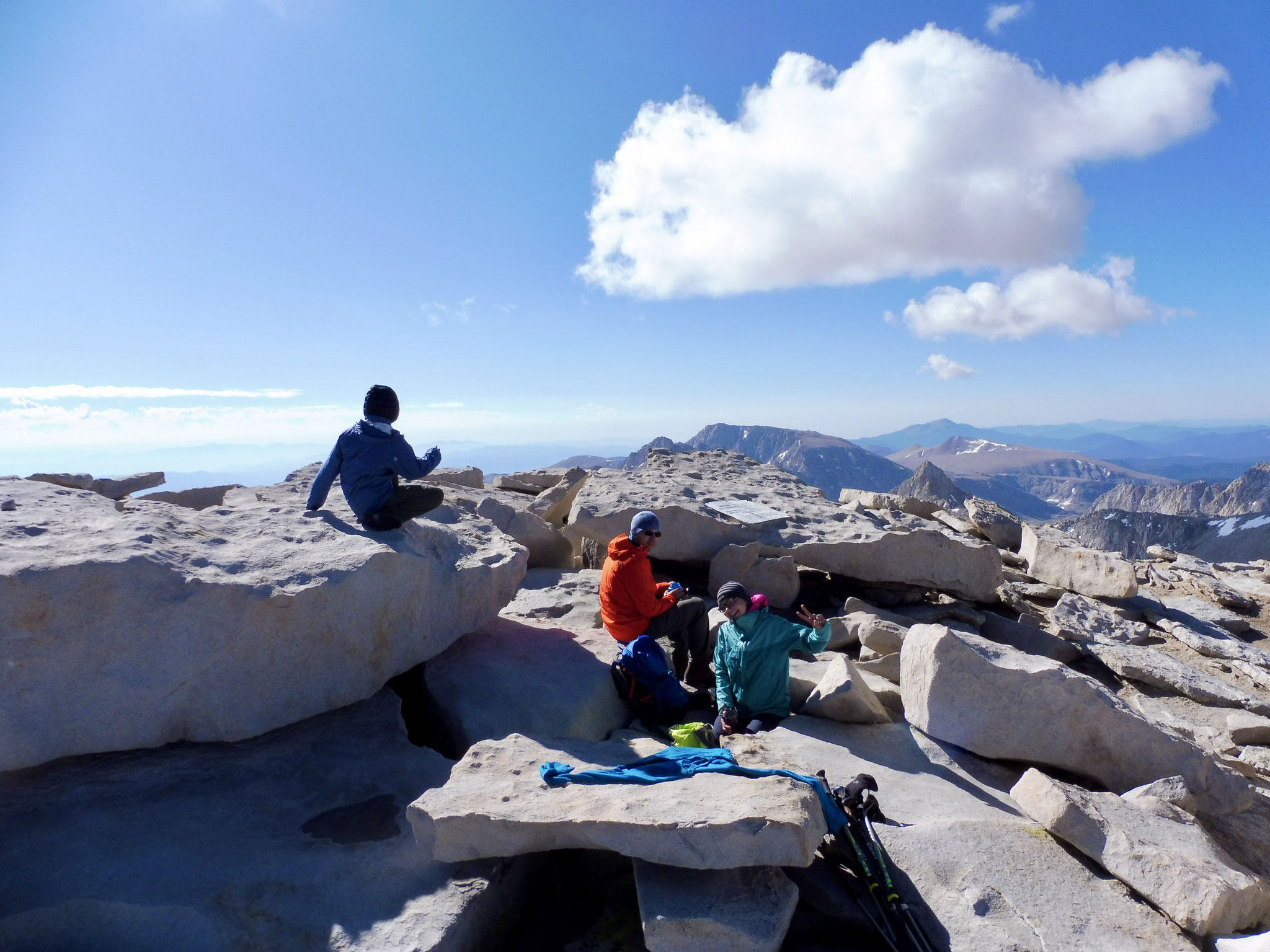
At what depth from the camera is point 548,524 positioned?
11406mm

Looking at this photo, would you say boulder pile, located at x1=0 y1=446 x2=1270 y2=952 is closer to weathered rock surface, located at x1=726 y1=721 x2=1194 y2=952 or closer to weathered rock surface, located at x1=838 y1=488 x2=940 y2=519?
weathered rock surface, located at x1=726 y1=721 x2=1194 y2=952

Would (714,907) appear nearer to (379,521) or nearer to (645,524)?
(645,524)

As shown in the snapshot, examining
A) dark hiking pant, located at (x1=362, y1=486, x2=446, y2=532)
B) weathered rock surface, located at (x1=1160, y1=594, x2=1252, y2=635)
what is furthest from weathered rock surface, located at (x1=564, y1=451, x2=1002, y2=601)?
weathered rock surface, located at (x1=1160, y1=594, x2=1252, y2=635)

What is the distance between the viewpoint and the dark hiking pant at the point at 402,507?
614 centimetres

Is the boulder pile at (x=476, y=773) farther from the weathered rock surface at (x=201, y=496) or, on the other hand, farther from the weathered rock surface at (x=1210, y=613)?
the weathered rock surface at (x=201, y=496)

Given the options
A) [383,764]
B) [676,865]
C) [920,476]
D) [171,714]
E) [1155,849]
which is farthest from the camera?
[920,476]

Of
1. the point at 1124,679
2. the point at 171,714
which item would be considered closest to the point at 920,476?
the point at 1124,679

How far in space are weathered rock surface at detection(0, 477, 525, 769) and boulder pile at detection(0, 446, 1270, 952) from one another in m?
0.02

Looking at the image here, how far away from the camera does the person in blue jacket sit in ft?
20.0

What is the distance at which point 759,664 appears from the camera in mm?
5617

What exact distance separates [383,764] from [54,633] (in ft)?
7.80

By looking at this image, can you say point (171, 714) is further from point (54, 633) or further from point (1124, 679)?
point (1124, 679)

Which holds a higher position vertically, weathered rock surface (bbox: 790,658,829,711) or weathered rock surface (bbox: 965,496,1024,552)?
weathered rock surface (bbox: 965,496,1024,552)

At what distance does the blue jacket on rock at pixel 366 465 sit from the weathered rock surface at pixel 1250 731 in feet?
27.7
